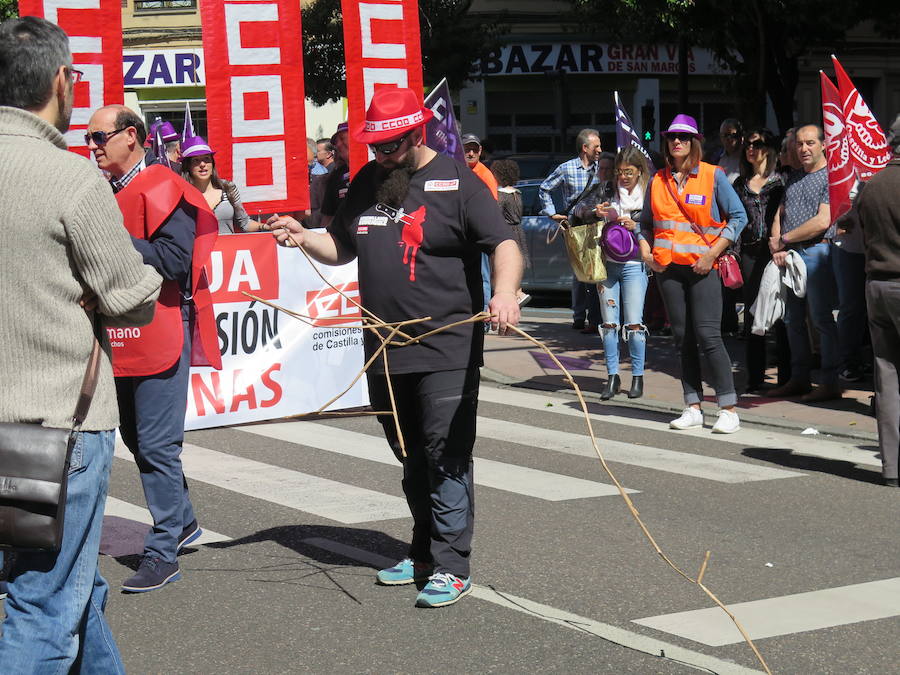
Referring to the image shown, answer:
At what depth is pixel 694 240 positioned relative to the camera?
9195mm

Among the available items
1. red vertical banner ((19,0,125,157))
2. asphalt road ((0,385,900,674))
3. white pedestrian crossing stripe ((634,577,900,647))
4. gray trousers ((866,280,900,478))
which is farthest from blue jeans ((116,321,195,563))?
gray trousers ((866,280,900,478))

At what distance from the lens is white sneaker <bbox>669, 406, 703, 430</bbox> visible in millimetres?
9602

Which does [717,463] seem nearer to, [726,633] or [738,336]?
[726,633]

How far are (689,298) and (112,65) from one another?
4090mm

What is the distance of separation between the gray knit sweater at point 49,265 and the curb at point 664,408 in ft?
22.5

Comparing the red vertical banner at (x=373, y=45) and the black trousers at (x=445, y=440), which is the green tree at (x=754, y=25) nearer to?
the red vertical banner at (x=373, y=45)

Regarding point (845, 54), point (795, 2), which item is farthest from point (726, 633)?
point (845, 54)

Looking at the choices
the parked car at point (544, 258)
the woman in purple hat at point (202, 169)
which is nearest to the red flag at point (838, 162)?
the woman in purple hat at point (202, 169)

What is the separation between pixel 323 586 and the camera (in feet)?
18.8

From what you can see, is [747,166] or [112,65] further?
[747,166]

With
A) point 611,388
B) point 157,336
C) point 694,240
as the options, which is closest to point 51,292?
point 157,336

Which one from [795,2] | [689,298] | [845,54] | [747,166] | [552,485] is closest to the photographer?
[552,485]

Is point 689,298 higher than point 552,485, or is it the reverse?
point 689,298

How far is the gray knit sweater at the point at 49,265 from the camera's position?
3.16 metres
